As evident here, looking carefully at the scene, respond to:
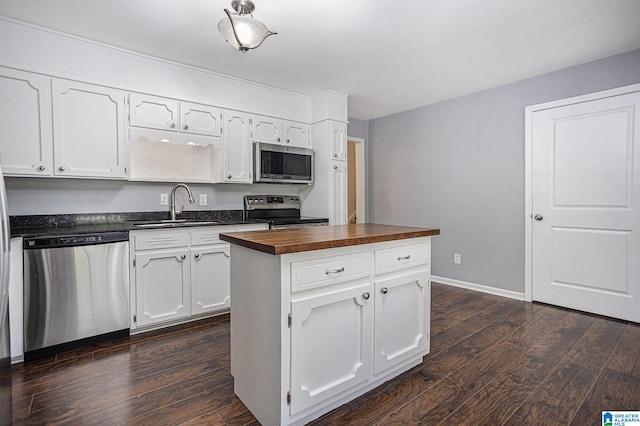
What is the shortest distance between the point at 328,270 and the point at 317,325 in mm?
260

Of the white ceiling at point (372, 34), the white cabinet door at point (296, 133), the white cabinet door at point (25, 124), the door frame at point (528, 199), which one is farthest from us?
the white cabinet door at point (296, 133)

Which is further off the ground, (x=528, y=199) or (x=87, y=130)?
(x=87, y=130)

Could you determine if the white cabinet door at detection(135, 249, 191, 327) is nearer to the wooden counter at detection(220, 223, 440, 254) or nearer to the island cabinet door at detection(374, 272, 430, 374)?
the wooden counter at detection(220, 223, 440, 254)

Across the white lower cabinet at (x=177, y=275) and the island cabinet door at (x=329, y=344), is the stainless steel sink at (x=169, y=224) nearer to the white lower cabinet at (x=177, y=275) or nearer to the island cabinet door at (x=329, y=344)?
the white lower cabinet at (x=177, y=275)

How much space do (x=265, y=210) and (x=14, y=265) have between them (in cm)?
224

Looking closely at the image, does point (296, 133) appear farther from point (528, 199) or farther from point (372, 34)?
point (528, 199)

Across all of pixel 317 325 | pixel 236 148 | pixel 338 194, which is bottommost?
pixel 317 325

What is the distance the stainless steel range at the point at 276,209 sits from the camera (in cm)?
365

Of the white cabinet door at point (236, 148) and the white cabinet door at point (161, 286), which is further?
the white cabinet door at point (236, 148)

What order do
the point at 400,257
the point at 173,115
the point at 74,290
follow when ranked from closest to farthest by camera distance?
the point at 400,257 → the point at 74,290 → the point at 173,115

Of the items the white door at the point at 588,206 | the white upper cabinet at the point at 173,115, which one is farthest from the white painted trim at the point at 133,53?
the white door at the point at 588,206

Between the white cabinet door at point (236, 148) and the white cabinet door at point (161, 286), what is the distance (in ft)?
3.26

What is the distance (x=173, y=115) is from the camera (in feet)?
9.93

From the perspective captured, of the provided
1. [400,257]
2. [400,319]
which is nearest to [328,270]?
[400,257]
